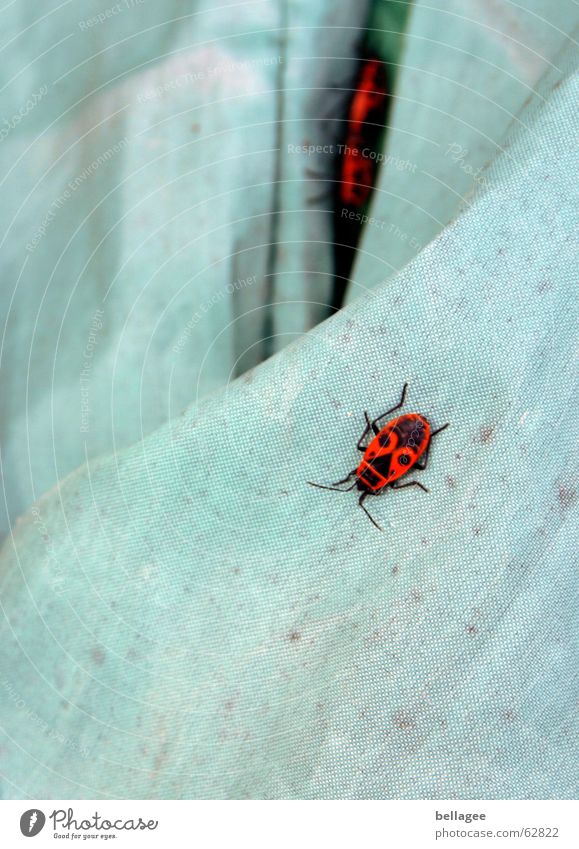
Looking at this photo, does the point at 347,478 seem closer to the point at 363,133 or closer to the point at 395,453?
the point at 395,453

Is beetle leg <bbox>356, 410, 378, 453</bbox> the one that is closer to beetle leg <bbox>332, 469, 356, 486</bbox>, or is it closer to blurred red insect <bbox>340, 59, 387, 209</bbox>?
beetle leg <bbox>332, 469, 356, 486</bbox>

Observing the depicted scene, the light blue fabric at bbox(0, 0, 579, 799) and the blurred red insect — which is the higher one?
the blurred red insect

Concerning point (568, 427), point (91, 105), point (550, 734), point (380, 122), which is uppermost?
point (91, 105)

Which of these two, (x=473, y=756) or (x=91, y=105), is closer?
(x=473, y=756)

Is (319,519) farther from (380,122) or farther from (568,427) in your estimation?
(380,122)

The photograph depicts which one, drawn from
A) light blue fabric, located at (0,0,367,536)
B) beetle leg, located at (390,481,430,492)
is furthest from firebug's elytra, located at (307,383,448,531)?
light blue fabric, located at (0,0,367,536)

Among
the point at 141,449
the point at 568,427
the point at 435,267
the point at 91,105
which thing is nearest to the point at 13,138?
the point at 91,105
